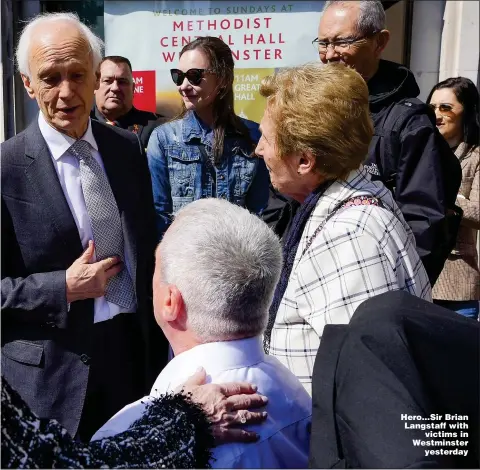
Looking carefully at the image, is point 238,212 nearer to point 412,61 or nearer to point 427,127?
point 427,127

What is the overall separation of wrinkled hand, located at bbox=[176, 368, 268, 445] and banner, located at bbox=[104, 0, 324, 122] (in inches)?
153

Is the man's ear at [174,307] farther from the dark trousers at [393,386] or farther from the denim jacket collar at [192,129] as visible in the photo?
the denim jacket collar at [192,129]

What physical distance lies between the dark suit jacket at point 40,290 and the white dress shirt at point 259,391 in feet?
2.81

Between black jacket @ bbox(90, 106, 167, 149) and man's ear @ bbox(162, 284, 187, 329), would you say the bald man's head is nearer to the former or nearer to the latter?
man's ear @ bbox(162, 284, 187, 329)

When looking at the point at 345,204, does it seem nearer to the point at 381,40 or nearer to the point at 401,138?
the point at 401,138

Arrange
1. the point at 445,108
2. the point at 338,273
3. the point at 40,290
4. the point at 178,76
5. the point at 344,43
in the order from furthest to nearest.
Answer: the point at 445,108 → the point at 178,76 → the point at 344,43 → the point at 40,290 → the point at 338,273

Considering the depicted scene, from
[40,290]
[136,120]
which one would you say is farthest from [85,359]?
[136,120]

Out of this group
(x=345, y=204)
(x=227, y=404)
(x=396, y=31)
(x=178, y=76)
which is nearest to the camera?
(x=227, y=404)

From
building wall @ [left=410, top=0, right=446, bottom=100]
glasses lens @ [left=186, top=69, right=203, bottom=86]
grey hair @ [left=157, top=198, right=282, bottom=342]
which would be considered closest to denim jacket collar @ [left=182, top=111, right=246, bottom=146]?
glasses lens @ [left=186, top=69, right=203, bottom=86]

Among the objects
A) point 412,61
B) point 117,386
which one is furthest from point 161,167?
point 412,61

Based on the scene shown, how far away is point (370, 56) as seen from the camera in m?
2.97

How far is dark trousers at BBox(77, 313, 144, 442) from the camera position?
2.44 metres

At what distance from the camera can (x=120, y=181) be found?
8.41ft

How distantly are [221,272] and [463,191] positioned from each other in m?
2.89
